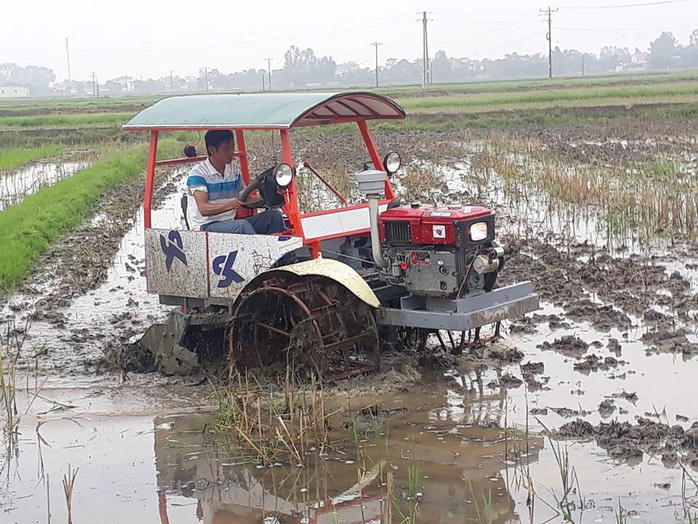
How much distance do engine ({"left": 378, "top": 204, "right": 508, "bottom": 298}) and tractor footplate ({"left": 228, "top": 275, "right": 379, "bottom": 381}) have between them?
0.40 metres

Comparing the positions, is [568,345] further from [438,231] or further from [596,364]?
[438,231]

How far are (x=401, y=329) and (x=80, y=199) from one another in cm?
1060

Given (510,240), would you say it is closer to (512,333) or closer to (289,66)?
(512,333)

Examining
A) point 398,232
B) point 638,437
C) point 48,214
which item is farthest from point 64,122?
point 638,437

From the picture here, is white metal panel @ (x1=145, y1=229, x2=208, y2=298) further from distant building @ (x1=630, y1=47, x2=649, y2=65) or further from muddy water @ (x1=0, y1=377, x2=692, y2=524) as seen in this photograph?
distant building @ (x1=630, y1=47, x2=649, y2=65)

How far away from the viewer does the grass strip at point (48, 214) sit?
12.4 meters

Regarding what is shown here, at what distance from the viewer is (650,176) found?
680 inches

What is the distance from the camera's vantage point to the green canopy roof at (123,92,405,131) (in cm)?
716

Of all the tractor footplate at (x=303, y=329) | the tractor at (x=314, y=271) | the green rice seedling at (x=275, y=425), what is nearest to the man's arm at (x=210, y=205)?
the tractor at (x=314, y=271)

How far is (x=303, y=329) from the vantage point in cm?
707

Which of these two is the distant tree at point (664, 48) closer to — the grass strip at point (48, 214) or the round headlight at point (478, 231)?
the grass strip at point (48, 214)

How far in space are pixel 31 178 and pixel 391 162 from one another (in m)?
16.7

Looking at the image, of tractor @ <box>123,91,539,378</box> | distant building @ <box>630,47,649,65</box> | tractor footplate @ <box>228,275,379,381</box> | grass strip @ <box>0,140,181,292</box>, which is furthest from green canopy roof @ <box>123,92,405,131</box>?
distant building @ <box>630,47,649,65</box>

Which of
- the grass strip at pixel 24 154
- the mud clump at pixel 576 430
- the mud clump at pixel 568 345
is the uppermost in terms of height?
the grass strip at pixel 24 154
